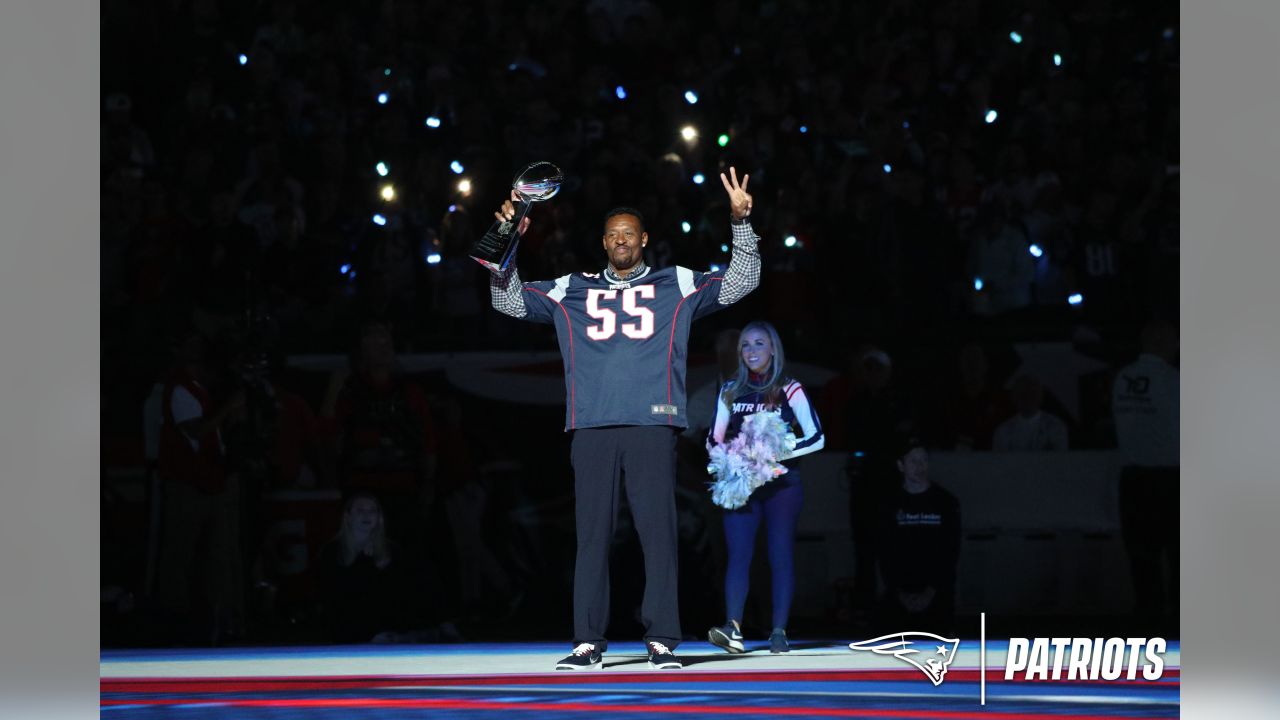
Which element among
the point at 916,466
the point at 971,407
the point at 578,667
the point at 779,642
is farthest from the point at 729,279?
the point at 971,407

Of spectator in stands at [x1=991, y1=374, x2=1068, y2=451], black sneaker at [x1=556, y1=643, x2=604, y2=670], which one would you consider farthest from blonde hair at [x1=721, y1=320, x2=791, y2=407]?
spectator in stands at [x1=991, y1=374, x2=1068, y2=451]

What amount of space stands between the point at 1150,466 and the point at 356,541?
5.07m

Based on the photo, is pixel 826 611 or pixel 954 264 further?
pixel 954 264

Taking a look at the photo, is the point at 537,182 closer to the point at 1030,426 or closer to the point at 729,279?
the point at 729,279

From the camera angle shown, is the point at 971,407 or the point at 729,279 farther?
the point at 971,407

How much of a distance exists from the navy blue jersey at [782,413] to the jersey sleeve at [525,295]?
5.24ft

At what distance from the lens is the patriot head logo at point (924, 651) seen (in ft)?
20.9

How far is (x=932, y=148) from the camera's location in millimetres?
12641

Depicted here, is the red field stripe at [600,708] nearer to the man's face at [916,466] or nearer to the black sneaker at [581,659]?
the black sneaker at [581,659]

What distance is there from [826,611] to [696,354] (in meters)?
1.92

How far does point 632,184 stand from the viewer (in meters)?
12.1
